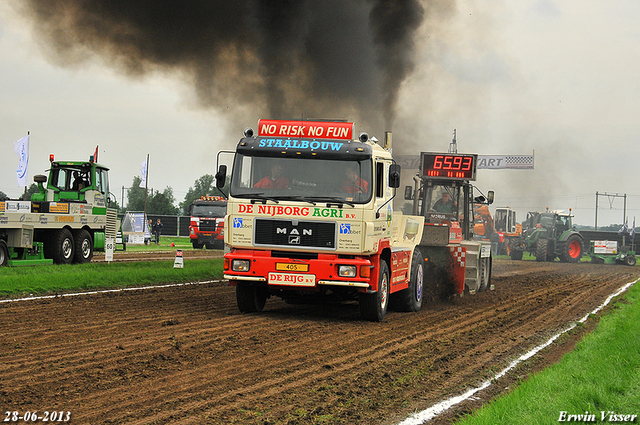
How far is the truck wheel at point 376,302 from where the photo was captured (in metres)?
11.6

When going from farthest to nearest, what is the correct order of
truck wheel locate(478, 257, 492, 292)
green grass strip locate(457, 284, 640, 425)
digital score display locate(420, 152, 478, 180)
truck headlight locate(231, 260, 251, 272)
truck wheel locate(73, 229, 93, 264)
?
truck wheel locate(73, 229, 93, 264), digital score display locate(420, 152, 478, 180), truck wheel locate(478, 257, 492, 292), truck headlight locate(231, 260, 251, 272), green grass strip locate(457, 284, 640, 425)

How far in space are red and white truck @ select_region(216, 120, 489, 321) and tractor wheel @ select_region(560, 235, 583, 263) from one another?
28686mm

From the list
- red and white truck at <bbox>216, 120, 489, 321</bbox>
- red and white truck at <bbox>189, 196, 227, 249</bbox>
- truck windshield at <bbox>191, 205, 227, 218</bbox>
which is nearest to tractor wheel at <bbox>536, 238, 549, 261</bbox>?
red and white truck at <bbox>189, 196, 227, 249</bbox>

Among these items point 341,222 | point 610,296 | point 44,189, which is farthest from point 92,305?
point 610,296

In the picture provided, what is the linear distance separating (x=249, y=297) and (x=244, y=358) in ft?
13.4

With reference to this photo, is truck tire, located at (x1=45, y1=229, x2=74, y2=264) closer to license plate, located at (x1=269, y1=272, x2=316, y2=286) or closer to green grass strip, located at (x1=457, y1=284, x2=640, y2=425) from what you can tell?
license plate, located at (x1=269, y1=272, x2=316, y2=286)

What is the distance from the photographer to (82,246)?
2195 cm

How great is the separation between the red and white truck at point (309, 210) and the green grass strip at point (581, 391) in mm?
3548

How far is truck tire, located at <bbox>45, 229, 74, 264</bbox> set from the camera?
20.5 metres

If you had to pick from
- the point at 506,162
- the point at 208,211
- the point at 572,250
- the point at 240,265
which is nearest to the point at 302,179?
the point at 240,265

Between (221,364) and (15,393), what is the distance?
223 cm

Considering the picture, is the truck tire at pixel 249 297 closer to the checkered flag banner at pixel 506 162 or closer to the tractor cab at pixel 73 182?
the tractor cab at pixel 73 182

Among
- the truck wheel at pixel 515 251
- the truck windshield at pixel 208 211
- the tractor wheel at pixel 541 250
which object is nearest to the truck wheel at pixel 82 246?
the truck windshield at pixel 208 211

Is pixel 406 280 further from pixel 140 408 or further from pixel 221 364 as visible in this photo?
pixel 140 408
